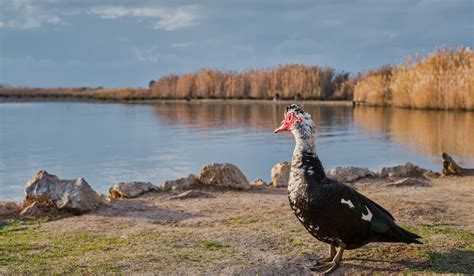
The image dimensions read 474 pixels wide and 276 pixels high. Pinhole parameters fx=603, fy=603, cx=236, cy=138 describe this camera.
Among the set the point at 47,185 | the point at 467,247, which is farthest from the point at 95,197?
the point at 467,247

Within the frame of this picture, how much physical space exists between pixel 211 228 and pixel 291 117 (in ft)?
6.88

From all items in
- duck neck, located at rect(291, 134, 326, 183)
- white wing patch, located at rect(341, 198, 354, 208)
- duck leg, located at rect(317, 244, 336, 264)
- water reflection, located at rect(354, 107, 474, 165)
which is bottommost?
duck leg, located at rect(317, 244, 336, 264)

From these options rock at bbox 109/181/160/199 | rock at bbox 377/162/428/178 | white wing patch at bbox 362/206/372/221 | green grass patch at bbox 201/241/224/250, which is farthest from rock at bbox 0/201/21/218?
rock at bbox 377/162/428/178

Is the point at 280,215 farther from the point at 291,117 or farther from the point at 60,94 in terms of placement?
the point at 60,94

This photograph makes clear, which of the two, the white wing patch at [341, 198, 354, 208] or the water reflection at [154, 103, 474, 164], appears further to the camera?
the water reflection at [154, 103, 474, 164]

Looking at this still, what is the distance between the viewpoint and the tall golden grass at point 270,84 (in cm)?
3612

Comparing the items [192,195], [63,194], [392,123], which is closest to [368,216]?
[192,195]

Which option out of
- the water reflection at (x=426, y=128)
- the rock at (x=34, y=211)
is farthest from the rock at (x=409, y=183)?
the rock at (x=34, y=211)

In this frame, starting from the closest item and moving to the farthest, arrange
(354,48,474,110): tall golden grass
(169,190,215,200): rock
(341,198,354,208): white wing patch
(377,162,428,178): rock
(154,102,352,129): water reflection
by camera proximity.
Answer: (341,198,354,208): white wing patch, (169,190,215,200): rock, (377,162,428,178): rock, (154,102,352,129): water reflection, (354,48,474,110): tall golden grass

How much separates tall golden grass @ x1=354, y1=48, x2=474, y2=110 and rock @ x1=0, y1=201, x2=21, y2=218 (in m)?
19.5

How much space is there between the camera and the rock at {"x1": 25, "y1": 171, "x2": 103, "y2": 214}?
7812mm

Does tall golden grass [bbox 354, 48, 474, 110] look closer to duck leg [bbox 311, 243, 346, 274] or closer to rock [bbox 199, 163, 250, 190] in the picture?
rock [bbox 199, 163, 250, 190]

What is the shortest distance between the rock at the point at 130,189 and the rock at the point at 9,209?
4.82ft

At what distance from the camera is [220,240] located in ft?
19.6
